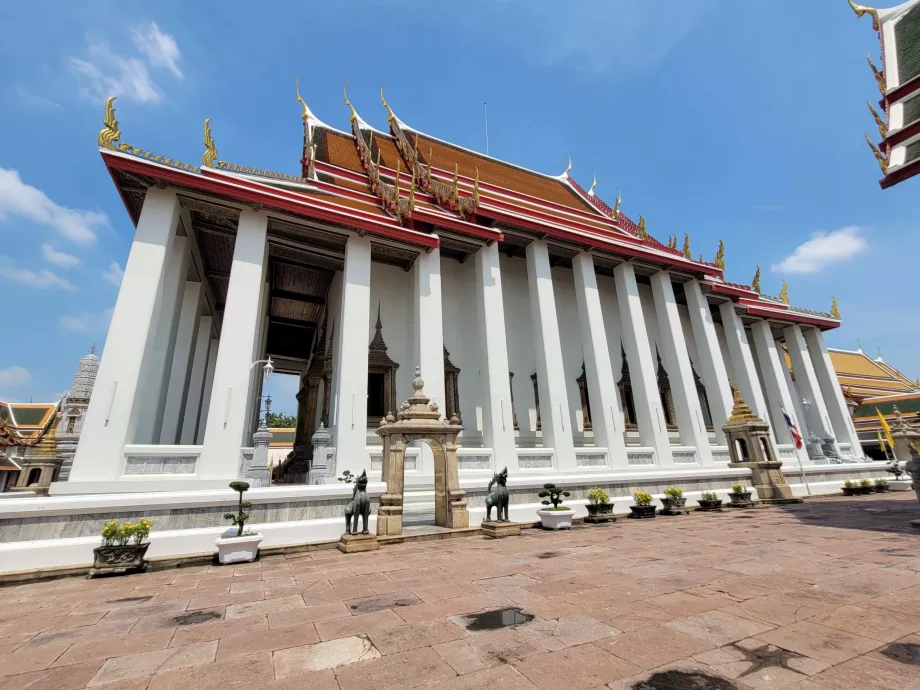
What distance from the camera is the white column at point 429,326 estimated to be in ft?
39.3

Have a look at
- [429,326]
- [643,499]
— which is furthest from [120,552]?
[643,499]

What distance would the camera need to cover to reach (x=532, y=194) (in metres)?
21.8

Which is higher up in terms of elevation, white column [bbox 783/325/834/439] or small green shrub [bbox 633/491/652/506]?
white column [bbox 783/325/834/439]

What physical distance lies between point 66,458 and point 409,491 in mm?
10973

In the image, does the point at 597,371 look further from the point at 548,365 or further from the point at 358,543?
the point at 358,543

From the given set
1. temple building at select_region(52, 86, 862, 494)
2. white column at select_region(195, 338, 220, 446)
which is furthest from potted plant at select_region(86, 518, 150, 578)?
white column at select_region(195, 338, 220, 446)

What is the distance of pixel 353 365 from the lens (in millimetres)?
11148

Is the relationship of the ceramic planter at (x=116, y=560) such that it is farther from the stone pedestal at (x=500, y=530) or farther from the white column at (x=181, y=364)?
the white column at (x=181, y=364)

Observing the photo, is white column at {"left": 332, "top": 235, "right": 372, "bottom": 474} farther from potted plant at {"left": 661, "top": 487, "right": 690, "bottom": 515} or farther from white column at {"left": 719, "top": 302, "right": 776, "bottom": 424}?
white column at {"left": 719, "top": 302, "right": 776, "bottom": 424}

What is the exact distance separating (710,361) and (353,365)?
1392cm

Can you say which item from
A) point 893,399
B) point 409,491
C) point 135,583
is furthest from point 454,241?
point 893,399

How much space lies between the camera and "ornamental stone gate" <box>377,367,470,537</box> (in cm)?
786

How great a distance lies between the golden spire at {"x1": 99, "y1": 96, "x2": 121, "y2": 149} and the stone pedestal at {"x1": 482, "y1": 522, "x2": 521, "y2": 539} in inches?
465

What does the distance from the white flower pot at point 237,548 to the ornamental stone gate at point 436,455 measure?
2048 millimetres
